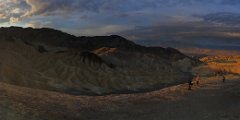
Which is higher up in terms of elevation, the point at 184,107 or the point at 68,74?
the point at 184,107

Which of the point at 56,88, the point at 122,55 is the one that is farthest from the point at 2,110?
the point at 122,55

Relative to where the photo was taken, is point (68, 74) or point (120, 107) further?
point (68, 74)

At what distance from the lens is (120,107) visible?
126 feet

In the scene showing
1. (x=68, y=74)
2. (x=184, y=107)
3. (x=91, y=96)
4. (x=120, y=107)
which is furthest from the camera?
(x=68, y=74)

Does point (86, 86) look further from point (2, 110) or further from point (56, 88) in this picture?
point (2, 110)

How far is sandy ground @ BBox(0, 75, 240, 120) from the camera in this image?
3156 centimetres

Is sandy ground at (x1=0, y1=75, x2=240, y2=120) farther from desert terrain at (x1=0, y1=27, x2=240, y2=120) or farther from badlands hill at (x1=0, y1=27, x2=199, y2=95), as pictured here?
badlands hill at (x1=0, y1=27, x2=199, y2=95)

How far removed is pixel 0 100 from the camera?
32031 mm

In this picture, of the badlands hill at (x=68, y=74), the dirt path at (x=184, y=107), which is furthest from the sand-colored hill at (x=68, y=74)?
the dirt path at (x=184, y=107)

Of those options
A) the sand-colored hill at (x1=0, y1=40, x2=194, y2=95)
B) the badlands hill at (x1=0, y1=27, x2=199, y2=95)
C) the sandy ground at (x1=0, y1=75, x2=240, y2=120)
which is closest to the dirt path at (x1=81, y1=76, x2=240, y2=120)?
the sandy ground at (x1=0, y1=75, x2=240, y2=120)

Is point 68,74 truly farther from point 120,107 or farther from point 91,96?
point 120,107

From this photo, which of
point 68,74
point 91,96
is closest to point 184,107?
point 91,96

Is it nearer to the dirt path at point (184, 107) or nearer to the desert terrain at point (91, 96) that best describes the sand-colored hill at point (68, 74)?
the desert terrain at point (91, 96)

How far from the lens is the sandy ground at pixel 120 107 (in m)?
31.6
